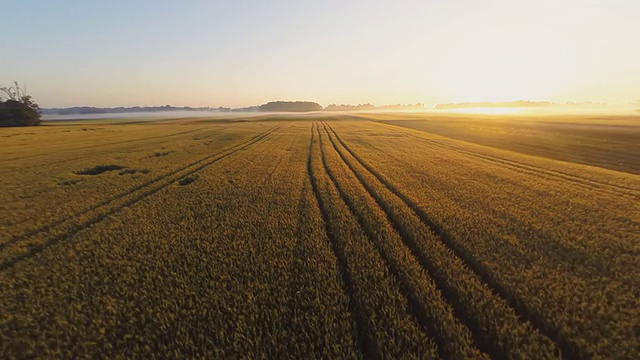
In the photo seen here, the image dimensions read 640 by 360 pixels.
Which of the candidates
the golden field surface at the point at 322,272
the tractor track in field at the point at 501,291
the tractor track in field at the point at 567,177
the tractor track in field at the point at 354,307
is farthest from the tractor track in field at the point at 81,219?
the tractor track in field at the point at 567,177

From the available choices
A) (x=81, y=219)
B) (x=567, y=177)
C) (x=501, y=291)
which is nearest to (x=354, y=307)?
(x=501, y=291)

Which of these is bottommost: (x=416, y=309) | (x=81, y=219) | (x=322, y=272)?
(x=416, y=309)

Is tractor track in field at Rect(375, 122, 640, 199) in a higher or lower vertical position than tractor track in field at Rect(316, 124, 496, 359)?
higher

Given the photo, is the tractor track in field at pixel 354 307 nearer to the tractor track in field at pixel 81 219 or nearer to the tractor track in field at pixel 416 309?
the tractor track in field at pixel 416 309

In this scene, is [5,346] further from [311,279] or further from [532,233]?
[532,233]

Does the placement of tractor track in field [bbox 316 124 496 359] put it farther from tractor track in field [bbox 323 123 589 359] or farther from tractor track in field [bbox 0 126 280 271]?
tractor track in field [bbox 0 126 280 271]

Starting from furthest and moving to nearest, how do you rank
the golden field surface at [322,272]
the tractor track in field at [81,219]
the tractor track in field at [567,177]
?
the tractor track in field at [567,177] < the tractor track in field at [81,219] < the golden field surface at [322,272]

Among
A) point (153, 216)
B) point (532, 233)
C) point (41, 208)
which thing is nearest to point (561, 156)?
point (532, 233)

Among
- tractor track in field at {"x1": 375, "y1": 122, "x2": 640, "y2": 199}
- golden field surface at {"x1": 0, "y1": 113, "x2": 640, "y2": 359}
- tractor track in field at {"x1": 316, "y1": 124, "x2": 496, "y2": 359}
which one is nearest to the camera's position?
tractor track in field at {"x1": 316, "y1": 124, "x2": 496, "y2": 359}

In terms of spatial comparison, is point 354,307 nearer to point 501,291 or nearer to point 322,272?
point 322,272

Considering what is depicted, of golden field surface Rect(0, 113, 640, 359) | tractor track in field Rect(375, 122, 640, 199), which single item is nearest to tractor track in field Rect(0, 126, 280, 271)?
golden field surface Rect(0, 113, 640, 359)
